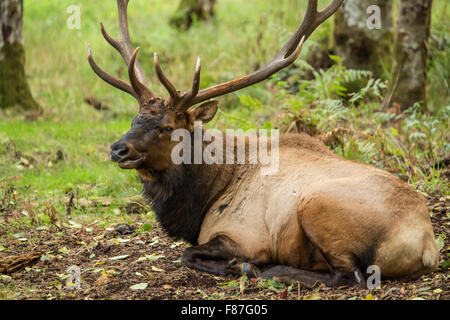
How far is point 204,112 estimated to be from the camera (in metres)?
6.32

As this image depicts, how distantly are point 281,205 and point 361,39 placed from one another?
6413 millimetres

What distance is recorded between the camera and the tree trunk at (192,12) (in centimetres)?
1778

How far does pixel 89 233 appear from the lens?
7.13 m

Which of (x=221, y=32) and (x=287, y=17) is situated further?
(x=221, y=32)

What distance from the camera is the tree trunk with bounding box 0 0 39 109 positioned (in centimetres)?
1122

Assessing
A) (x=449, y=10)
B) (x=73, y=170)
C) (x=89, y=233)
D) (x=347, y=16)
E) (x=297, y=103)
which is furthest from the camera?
(x=449, y=10)

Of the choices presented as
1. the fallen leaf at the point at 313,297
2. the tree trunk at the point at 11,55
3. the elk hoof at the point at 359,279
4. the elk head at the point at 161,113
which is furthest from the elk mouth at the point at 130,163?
the tree trunk at the point at 11,55

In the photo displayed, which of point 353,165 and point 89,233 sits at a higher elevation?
point 353,165

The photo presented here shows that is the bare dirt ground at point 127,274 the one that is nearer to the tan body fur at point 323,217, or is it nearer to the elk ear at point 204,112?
the tan body fur at point 323,217

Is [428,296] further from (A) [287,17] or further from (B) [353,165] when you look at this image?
(A) [287,17]

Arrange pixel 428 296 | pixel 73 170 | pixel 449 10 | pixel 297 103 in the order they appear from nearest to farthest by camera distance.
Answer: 1. pixel 428 296
2. pixel 297 103
3. pixel 73 170
4. pixel 449 10
